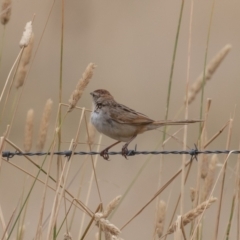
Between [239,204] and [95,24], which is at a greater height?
[95,24]

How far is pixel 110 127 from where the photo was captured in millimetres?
5777

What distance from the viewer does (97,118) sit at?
580cm

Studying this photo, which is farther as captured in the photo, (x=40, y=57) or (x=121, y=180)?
(x=40, y=57)

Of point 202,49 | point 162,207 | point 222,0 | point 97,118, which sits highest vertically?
point 222,0

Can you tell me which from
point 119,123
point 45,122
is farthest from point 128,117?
point 45,122

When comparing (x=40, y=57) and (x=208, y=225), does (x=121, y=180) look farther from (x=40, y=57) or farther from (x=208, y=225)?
(x=40, y=57)

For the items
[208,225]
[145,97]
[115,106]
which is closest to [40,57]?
[145,97]

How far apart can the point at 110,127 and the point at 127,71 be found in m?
7.63

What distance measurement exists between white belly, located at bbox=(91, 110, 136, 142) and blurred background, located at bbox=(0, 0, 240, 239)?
10.5ft

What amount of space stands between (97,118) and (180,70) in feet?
24.8

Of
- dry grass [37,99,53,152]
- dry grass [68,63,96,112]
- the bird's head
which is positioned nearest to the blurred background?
the bird's head

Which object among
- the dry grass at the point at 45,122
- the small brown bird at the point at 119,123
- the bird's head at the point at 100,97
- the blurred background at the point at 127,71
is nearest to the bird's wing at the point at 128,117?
the small brown bird at the point at 119,123

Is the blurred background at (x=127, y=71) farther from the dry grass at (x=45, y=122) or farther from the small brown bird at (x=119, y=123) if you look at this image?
the dry grass at (x=45, y=122)

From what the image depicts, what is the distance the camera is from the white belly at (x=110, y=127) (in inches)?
227
